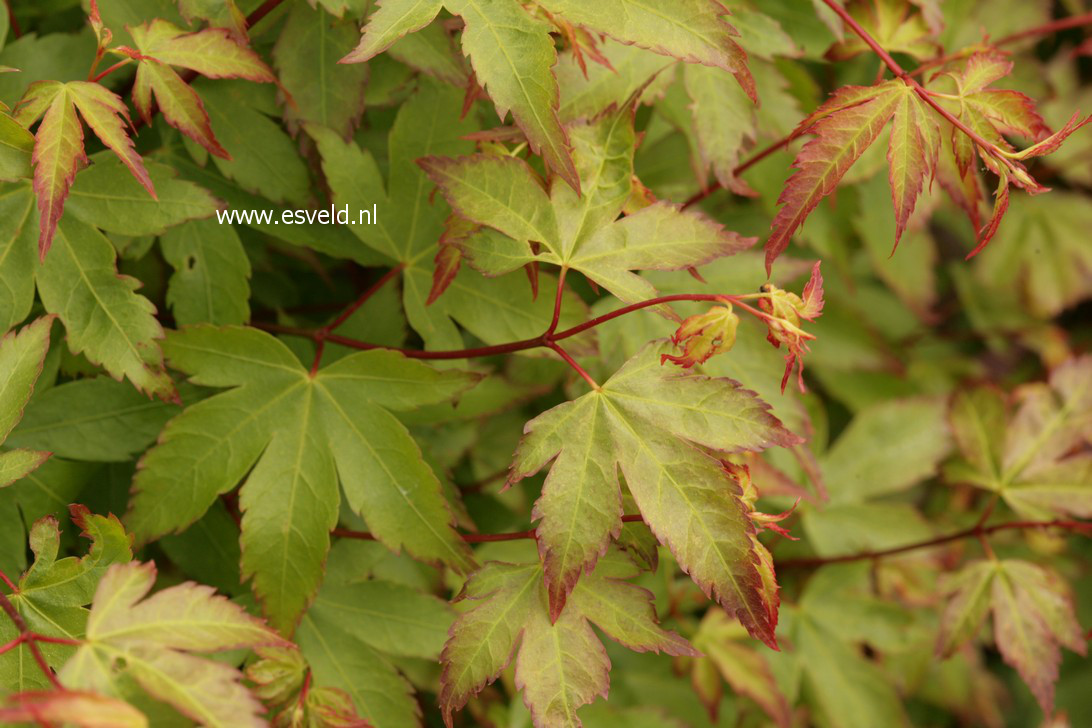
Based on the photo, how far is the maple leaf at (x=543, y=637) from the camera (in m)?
0.91

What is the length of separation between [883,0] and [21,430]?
4.48ft

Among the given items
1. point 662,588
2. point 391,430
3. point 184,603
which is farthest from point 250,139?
point 662,588

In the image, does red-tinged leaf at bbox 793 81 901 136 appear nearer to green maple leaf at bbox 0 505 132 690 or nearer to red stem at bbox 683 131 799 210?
red stem at bbox 683 131 799 210

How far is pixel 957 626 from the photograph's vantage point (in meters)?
1.42

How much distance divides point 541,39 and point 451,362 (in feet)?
1.44

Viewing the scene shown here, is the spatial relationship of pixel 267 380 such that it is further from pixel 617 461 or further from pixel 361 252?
pixel 617 461

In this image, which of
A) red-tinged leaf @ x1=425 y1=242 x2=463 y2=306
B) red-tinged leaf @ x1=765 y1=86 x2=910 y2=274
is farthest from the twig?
red-tinged leaf @ x1=765 y1=86 x2=910 y2=274

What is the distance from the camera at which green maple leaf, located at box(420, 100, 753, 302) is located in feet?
3.19

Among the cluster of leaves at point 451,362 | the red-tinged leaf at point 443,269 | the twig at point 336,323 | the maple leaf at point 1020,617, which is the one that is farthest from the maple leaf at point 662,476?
the maple leaf at point 1020,617

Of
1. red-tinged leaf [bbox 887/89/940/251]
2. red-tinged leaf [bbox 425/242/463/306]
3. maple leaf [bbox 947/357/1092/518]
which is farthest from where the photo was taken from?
maple leaf [bbox 947/357/1092/518]

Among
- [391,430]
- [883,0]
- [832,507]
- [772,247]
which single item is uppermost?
[883,0]

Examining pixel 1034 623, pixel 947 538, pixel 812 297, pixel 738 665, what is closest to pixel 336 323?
pixel 812 297

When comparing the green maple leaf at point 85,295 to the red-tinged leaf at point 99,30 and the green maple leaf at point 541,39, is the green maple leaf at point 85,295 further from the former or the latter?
the green maple leaf at point 541,39

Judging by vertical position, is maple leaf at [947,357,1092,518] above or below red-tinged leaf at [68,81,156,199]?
below
